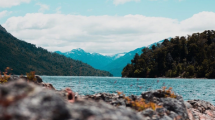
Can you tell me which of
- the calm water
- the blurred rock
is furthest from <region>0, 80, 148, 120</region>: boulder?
the calm water

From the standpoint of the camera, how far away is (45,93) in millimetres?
4488

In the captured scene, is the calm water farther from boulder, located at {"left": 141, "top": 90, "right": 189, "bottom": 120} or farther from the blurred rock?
the blurred rock

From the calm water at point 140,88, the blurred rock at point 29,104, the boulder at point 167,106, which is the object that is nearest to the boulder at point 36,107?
the blurred rock at point 29,104

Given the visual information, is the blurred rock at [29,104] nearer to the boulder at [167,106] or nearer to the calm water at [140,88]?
the boulder at [167,106]

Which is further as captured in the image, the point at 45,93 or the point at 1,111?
the point at 45,93

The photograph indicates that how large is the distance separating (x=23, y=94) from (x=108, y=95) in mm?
11422

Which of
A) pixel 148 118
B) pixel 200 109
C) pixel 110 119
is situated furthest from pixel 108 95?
pixel 110 119

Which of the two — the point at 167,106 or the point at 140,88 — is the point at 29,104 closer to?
the point at 167,106

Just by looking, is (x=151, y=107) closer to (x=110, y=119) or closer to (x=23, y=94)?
(x=110, y=119)

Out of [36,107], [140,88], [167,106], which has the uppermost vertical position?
[36,107]

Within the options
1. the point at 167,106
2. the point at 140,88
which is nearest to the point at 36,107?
the point at 167,106

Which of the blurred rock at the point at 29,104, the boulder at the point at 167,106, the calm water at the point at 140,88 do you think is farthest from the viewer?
the calm water at the point at 140,88

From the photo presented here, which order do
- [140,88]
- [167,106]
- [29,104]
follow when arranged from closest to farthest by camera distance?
1. [29,104]
2. [167,106]
3. [140,88]

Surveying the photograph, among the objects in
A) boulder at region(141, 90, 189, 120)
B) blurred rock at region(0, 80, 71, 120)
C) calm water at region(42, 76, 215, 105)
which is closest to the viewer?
blurred rock at region(0, 80, 71, 120)
